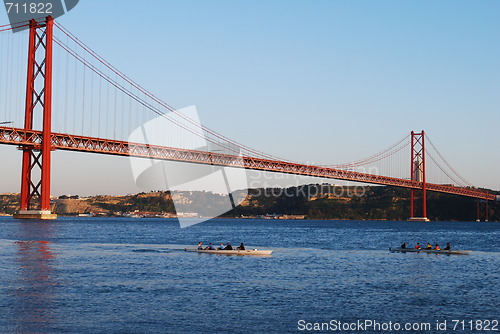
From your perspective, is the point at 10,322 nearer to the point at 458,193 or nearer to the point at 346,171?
the point at 346,171

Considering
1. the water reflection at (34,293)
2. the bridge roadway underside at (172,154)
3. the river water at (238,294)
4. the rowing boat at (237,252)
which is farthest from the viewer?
the bridge roadway underside at (172,154)

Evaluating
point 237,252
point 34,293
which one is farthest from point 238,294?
point 237,252

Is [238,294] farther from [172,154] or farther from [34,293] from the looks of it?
[172,154]

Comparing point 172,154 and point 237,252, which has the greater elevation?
point 172,154

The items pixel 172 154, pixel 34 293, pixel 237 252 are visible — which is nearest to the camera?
pixel 34 293

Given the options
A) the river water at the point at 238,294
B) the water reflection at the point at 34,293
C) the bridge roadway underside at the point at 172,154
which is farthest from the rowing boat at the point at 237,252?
the bridge roadway underside at the point at 172,154

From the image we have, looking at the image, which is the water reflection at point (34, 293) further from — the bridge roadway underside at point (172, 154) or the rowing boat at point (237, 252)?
the bridge roadway underside at point (172, 154)

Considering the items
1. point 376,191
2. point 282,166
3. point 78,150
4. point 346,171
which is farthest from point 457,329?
point 376,191

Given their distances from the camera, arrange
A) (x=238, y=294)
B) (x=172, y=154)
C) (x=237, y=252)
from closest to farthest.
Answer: (x=238, y=294)
(x=237, y=252)
(x=172, y=154)

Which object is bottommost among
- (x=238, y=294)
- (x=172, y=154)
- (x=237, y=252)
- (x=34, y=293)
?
(x=238, y=294)

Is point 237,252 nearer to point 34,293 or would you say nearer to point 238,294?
point 238,294

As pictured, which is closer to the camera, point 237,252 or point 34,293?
point 34,293
